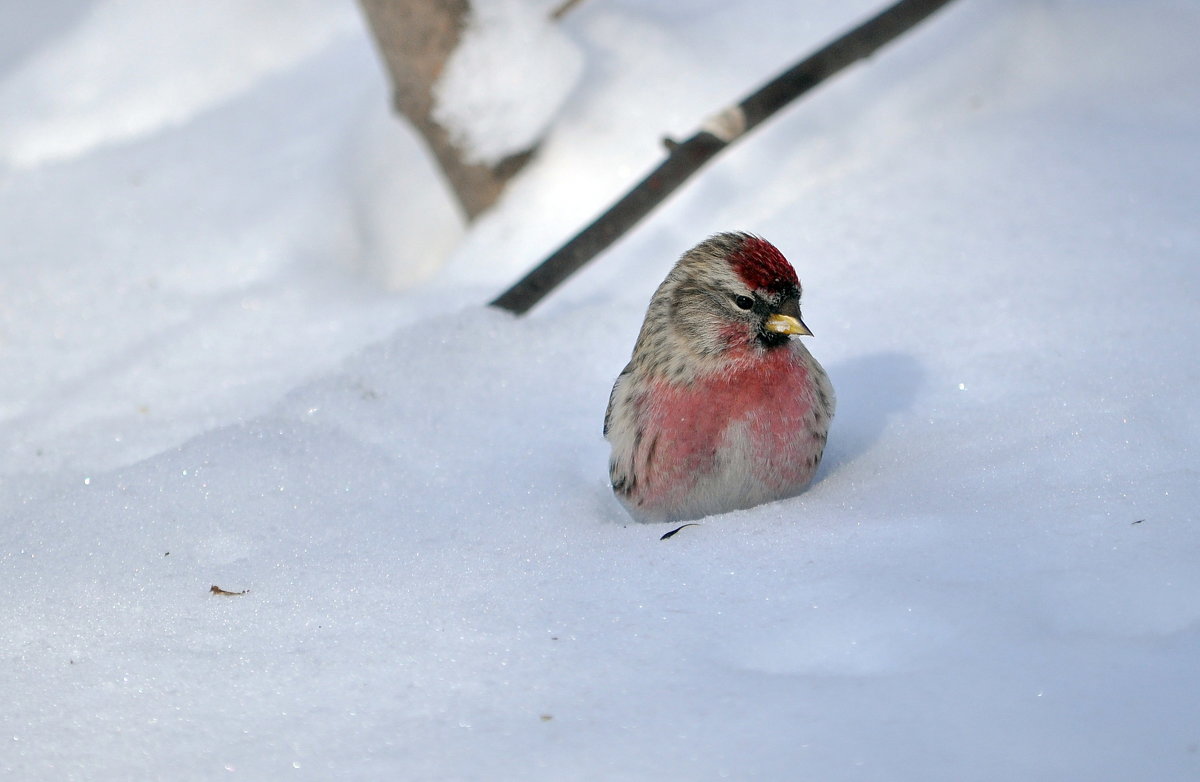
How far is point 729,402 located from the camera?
2473mm

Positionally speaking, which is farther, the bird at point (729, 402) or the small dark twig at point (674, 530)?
the bird at point (729, 402)

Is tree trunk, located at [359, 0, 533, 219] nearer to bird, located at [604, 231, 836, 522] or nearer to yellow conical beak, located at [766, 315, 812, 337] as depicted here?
bird, located at [604, 231, 836, 522]

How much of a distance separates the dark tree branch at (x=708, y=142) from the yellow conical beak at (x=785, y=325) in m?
1.22

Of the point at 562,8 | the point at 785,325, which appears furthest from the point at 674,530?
the point at 562,8

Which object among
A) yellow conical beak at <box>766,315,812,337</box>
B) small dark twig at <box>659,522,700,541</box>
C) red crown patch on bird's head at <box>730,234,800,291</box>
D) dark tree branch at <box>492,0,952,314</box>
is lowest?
dark tree branch at <box>492,0,952,314</box>

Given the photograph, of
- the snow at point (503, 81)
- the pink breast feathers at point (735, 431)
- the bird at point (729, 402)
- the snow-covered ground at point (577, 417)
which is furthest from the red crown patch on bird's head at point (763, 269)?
the snow at point (503, 81)

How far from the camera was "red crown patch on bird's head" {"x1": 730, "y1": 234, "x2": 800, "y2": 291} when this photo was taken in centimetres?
248

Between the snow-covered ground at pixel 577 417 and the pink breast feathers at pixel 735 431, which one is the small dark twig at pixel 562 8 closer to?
→ the snow-covered ground at pixel 577 417

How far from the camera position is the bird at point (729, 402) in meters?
2.46

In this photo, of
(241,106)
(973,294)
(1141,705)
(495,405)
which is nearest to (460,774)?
(1141,705)

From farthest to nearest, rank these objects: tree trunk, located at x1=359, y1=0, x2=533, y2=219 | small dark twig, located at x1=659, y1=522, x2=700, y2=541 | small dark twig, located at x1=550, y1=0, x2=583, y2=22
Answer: small dark twig, located at x1=550, y1=0, x2=583, y2=22, tree trunk, located at x1=359, y1=0, x2=533, y2=219, small dark twig, located at x1=659, y1=522, x2=700, y2=541

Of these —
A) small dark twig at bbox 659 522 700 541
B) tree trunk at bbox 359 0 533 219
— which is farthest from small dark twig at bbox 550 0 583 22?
small dark twig at bbox 659 522 700 541

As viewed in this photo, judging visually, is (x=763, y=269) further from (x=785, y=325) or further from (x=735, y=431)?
(x=735, y=431)

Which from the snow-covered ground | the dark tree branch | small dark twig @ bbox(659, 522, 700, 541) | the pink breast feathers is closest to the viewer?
the snow-covered ground
